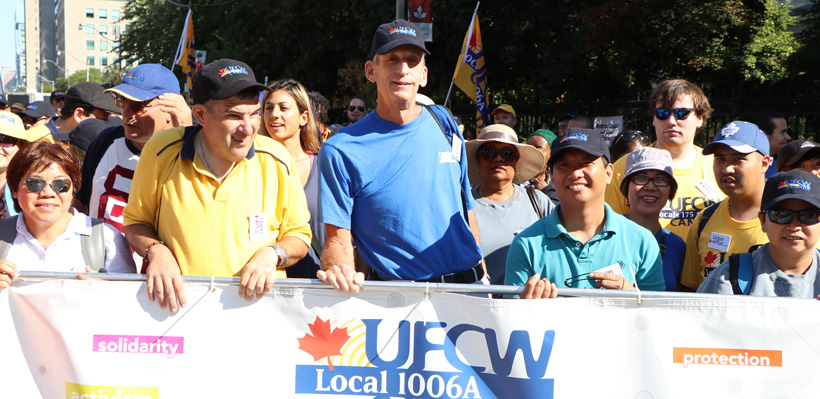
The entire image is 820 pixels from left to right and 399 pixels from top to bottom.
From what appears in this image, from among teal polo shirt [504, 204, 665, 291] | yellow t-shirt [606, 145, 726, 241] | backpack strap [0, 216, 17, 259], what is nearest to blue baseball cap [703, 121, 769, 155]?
yellow t-shirt [606, 145, 726, 241]

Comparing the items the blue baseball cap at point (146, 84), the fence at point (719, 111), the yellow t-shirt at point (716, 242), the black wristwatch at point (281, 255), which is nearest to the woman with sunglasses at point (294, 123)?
the blue baseball cap at point (146, 84)

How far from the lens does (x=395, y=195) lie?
3.55 metres

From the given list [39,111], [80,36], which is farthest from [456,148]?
[80,36]

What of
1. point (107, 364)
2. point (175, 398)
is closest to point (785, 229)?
point (175, 398)

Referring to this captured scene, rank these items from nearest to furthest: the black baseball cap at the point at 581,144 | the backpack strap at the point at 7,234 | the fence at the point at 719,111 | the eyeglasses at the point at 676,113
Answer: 1. the backpack strap at the point at 7,234
2. the black baseball cap at the point at 581,144
3. the eyeglasses at the point at 676,113
4. the fence at the point at 719,111

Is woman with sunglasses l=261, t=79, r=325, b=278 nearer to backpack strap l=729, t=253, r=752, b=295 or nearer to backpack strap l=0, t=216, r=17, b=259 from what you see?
backpack strap l=0, t=216, r=17, b=259

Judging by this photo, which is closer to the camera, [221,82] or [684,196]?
[221,82]

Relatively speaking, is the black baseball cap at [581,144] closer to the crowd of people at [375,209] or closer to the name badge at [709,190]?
the crowd of people at [375,209]

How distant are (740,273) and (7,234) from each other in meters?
3.35

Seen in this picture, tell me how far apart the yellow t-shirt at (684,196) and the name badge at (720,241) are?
537mm

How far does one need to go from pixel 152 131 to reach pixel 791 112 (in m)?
10.6

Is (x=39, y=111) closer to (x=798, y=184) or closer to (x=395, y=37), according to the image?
(x=395, y=37)

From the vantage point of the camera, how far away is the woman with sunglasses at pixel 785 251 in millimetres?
3270

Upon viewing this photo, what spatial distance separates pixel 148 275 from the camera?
9.98ft
